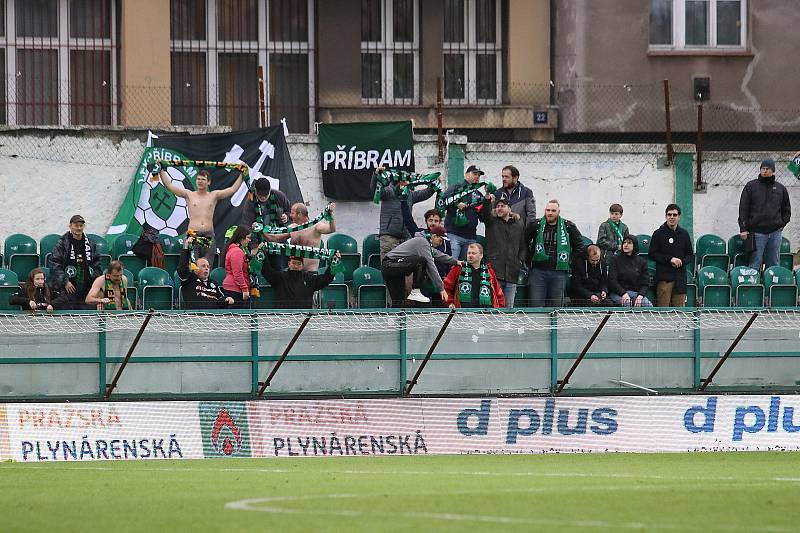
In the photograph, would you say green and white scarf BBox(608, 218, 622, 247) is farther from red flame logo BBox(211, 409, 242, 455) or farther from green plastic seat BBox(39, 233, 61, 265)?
green plastic seat BBox(39, 233, 61, 265)

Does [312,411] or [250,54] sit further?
[250,54]

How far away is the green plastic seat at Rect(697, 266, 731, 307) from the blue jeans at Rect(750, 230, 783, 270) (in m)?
1.17

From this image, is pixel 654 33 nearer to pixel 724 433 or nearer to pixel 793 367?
pixel 793 367

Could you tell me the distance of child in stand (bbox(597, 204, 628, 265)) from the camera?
20.3 meters

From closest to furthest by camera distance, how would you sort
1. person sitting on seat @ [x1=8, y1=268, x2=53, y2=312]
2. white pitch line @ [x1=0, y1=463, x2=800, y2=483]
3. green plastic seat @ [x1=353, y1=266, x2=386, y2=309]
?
white pitch line @ [x1=0, y1=463, x2=800, y2=483], person sitting on seat @ [x1=8, y1=268, x2=53, y2=312], green plastic seat @ [x1=353, y1=266, x2=386, y2=309]

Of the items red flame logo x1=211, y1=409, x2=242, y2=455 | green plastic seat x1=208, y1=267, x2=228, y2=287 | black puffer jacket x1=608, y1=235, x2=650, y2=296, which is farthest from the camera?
black puffer jacket x1=608, y1=235, x2=650, y2=296

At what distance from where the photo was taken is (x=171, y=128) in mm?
23125

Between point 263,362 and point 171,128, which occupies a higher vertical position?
point 171,128

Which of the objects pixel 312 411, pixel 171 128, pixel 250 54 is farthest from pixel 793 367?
pixel 250 54

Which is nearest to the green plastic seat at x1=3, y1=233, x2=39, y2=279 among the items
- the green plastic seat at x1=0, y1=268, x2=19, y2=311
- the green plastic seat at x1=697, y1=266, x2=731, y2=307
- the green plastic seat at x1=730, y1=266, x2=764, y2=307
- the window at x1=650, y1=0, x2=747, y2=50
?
the green plastic seat at x1=0, y1=268, x2=19, y2=311

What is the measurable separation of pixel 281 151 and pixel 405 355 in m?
6.14

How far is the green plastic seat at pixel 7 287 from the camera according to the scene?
60.2ft

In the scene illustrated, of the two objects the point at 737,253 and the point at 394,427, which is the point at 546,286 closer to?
the point at 394,427

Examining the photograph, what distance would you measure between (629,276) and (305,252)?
4355 millimetres
